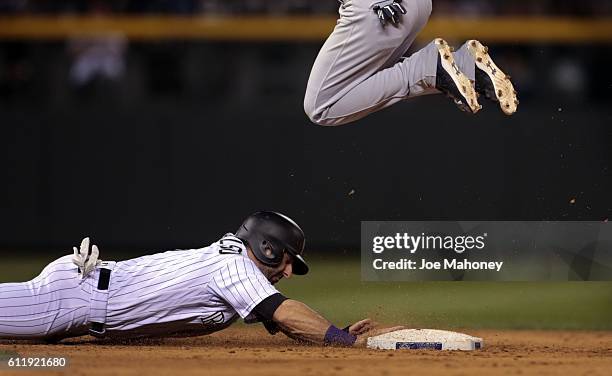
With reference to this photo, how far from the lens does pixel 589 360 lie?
5641 millimetres

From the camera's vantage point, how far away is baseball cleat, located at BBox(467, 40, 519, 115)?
19.2 ft

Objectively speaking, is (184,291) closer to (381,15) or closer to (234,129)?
(381,15)

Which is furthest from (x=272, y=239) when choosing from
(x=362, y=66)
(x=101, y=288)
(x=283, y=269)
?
(x=362, y=66)

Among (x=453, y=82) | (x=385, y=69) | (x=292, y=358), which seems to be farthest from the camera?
(x=385, y=69)

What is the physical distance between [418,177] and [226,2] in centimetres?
253

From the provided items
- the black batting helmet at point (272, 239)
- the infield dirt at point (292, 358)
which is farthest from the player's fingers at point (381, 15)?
the infield dirt at point (292, 358)

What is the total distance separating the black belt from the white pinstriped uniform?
0.02 m

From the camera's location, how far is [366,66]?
6.08 m

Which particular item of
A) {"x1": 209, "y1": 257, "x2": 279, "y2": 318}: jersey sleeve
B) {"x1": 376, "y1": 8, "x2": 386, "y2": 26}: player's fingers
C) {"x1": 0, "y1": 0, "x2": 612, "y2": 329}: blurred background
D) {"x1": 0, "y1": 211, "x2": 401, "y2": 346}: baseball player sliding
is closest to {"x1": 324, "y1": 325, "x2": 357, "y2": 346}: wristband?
{"x1": 0, "y1": 211, "x2": 401, "y2": 346}: baseball player sliding

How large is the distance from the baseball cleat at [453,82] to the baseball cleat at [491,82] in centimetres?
9

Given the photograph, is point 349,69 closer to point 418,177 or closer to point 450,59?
point 450,59

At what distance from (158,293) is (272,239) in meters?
0.61

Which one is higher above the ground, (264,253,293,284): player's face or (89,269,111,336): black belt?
(264,253,293,284): player's face

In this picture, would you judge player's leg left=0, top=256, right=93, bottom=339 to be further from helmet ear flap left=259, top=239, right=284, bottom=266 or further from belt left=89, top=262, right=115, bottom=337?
helmet ear flap left=259, top=239, right=284, bottom=266
